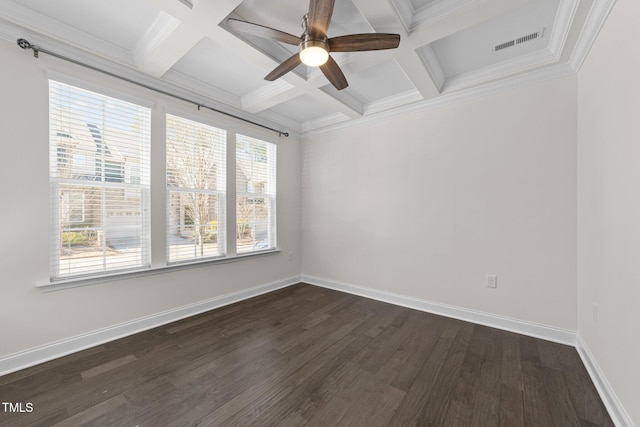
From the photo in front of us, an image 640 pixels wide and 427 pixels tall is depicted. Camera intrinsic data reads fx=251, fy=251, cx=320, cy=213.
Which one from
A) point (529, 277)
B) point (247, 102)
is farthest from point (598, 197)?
point (247, 102)

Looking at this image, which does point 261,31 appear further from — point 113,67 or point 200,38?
point 113,67

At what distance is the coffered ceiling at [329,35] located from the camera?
6.10 ft

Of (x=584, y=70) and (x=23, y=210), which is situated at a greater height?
(x=584, y=70)

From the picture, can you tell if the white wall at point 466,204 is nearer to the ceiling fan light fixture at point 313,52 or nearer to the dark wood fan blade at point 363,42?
the dark wood fan blade at point 363,42

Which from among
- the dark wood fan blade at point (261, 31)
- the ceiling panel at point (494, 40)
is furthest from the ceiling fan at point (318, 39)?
the ceiling panel at point (494, 40)

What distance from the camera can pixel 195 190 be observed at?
316 centimetres

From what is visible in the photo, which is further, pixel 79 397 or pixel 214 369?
pixel 214 369

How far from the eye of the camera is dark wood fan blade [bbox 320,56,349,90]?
2.08 meters

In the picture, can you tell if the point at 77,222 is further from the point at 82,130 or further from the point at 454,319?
the point at 454,319

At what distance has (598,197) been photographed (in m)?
1.91

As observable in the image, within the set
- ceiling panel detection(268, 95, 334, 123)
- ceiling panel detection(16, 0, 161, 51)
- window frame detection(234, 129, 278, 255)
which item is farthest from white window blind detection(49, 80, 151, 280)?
ceiling panel detection(268, 95, 334, 123)

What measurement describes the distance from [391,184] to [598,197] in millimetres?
2018

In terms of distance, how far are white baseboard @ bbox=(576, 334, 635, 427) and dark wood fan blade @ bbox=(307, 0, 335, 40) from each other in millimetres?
2945

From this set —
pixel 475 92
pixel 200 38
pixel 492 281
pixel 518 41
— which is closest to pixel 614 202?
pixel 492 281
